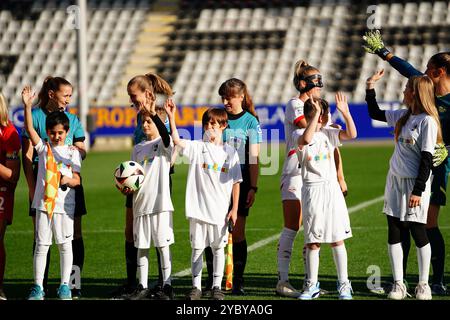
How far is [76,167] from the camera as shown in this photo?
745 cm

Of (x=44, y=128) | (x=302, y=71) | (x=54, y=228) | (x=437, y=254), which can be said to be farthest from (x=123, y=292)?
(x=437, y=254)

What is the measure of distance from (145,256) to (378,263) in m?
2.65

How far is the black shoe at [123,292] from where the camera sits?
7.40 m

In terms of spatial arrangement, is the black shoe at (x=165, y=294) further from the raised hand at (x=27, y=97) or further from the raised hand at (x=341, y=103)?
the raised hand at (x=341, y=103)

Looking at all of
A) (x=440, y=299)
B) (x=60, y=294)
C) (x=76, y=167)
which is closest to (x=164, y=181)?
(x=76, y=167)

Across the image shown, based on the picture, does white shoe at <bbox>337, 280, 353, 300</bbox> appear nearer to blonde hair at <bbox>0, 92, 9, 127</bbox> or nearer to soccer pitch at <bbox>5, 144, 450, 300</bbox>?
soccer pitch at <bbox>5, 144, 450, 300</bbox>

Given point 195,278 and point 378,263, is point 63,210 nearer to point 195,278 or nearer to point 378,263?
point 195,278

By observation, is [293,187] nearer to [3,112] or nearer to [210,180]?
[210,180]

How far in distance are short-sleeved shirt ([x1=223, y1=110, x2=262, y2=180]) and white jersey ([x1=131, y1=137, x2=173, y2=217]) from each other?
2.00ft

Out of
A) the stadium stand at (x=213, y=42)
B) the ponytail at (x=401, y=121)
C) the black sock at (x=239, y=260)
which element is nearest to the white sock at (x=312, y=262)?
the black sock at (x=239, y=260)

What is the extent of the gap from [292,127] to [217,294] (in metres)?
1.47

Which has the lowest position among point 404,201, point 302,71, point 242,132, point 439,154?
point 404,201

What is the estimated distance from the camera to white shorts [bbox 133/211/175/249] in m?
7.19

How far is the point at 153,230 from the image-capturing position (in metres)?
7.22
